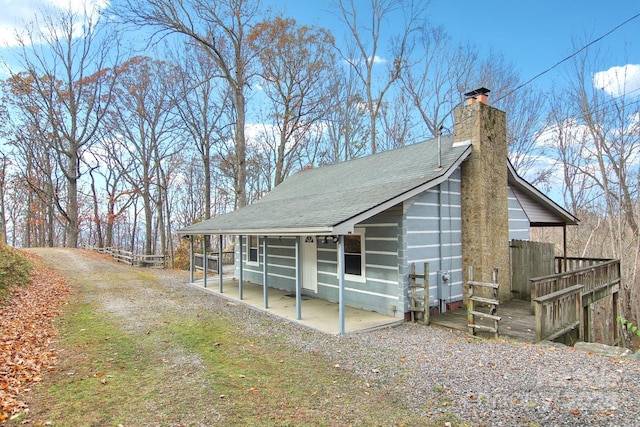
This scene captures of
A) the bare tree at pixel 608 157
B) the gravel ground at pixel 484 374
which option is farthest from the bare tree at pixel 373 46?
the gravel ground at pixel 484 374

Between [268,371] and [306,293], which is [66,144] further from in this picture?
[268,371]

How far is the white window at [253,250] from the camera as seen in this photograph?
1357cm

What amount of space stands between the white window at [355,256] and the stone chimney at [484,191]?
9.13 ft

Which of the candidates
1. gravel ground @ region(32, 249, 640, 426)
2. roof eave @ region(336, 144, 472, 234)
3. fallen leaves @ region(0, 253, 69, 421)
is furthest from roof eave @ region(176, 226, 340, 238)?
fallen leaves @ region(0, 253, 69, 421)

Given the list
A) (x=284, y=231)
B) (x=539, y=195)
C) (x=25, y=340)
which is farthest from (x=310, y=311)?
(x=539, y=195)

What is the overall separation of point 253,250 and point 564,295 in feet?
33.0

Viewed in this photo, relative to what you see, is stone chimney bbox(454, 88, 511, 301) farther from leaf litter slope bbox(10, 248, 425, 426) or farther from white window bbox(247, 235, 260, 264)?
white window bbox(247, 235, 260, 264)

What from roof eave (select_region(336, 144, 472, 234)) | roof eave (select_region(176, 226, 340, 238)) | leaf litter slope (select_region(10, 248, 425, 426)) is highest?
roof eave (select_region(336, 144, 472, 234))

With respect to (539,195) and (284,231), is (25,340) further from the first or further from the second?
(539,195)

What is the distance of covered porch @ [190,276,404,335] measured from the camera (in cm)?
768

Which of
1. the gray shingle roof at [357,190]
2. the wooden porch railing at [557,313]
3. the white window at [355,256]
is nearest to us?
the wooden porch railing at [557,313]

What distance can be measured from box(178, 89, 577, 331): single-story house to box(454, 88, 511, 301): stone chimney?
1.0 inches

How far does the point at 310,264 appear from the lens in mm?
10898

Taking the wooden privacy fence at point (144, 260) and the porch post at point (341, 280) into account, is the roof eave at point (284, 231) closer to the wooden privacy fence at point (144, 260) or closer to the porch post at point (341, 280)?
the porch post at point (341, 280)
